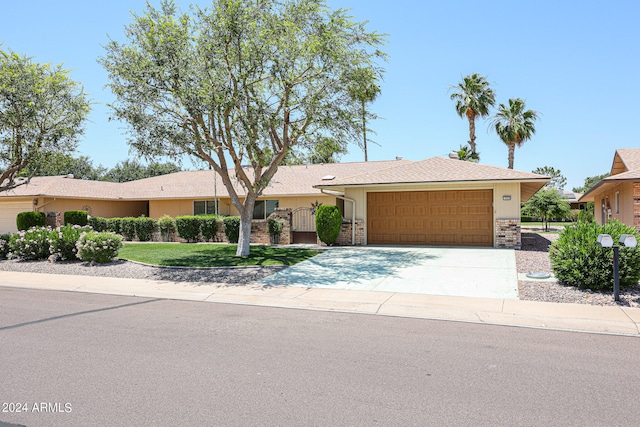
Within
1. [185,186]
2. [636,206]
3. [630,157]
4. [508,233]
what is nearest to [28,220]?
[185,186]

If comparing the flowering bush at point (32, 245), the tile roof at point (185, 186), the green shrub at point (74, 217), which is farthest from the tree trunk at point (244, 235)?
the green shrub at point (74, 217)

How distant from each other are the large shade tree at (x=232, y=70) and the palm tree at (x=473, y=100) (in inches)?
926

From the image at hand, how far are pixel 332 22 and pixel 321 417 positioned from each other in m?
12.6

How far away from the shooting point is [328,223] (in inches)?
733

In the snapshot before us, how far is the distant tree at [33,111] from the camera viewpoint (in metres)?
Answer: 17.1

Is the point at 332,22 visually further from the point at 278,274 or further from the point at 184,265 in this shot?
the point at 184,265

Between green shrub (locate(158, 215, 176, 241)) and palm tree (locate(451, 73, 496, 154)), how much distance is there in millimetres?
24948

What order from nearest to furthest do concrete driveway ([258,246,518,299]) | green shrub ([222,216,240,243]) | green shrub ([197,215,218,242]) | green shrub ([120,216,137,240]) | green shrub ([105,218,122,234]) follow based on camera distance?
concrete driveway ([258,246,518,299])
green shrub ([222,216,240,243])
green shrub ([197,215,218,242])
green shrub ([120,216,137,240])
green shrub ([105,218,122,234])

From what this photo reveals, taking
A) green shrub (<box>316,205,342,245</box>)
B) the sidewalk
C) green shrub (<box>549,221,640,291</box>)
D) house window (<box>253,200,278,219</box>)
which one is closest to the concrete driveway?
the sidewalk

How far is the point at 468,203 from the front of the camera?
18.1 meters

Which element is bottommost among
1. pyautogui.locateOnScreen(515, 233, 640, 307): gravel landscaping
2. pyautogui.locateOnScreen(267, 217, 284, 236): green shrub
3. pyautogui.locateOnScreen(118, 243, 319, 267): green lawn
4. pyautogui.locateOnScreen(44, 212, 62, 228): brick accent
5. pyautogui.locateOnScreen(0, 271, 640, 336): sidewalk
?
pyautogui.locateOnScreen(0, 271, 640, 336): sidewalk

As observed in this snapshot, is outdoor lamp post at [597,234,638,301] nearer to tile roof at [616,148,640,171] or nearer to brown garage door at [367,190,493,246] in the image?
brown garage door at [367,190,493,246]

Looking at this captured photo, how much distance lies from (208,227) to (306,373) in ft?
58.8

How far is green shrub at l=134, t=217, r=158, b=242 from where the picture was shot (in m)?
23.9
